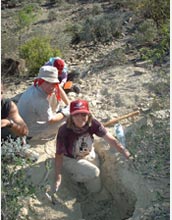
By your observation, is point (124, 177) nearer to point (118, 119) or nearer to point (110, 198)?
point (110, 198)

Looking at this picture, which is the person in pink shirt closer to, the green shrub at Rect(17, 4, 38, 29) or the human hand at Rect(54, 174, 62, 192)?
the human hand at Rect(54, 174, 62, 192)

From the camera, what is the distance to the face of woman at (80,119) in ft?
16.3

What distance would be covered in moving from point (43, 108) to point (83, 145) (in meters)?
0.74

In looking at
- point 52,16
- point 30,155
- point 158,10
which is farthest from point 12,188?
point 52,16

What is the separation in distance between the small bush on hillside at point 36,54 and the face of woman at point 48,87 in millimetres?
3273

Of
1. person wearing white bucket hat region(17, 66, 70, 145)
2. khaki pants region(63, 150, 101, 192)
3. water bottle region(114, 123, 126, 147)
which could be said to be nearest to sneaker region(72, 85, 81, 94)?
person wearing white bucket hat region(17, 66, 70, 145)

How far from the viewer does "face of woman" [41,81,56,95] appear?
18.7 ft

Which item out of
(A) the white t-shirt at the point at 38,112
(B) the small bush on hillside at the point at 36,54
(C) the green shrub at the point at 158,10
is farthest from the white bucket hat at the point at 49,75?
(C) the green shrub at the point at 158,10

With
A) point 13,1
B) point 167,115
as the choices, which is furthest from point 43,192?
point 13,1

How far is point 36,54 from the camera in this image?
9180 millimetres

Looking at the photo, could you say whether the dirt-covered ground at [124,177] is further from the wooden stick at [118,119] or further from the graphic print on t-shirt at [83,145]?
the graphic print on t-shirt at [83,145]

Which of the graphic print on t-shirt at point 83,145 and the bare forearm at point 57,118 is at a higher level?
the bare forearm at point 57,118

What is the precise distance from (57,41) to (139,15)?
2.16 meters

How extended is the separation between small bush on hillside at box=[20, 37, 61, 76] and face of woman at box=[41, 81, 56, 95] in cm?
327
